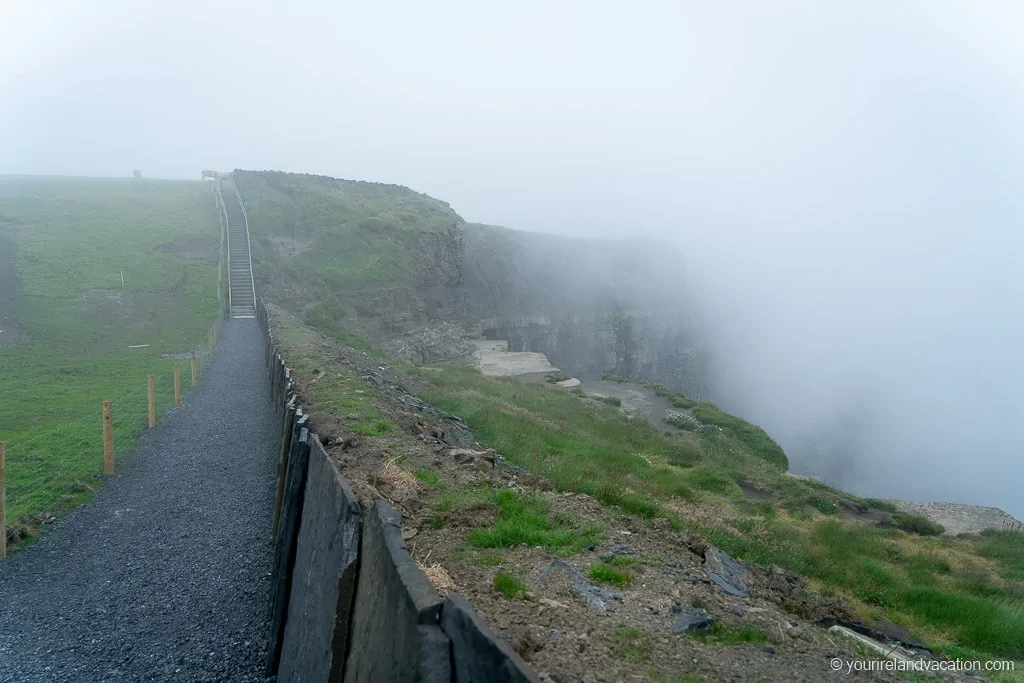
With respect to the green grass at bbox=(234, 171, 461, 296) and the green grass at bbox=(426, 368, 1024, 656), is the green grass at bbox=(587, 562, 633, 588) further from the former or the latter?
the green grass at bbox=(234, 171, 461, 296)

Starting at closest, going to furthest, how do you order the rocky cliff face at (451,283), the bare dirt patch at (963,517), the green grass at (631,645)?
the green grass at (631,645) < the bare dirt patch at (963,517) < the rocky cliff face at (451,283)

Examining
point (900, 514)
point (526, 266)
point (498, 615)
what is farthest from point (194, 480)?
point (526, 266)

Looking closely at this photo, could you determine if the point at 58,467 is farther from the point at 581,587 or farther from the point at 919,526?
the point at 919,526

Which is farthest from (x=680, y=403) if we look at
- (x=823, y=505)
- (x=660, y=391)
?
(x=823, y=505)

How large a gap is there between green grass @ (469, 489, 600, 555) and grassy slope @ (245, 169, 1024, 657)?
292 cm

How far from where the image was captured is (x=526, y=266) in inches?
2768

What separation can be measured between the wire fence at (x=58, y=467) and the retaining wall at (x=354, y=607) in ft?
17.4

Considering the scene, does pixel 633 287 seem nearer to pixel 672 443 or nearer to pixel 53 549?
pixel 672 443

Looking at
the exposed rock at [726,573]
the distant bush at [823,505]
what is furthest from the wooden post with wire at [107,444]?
the distant bush at [823,505]

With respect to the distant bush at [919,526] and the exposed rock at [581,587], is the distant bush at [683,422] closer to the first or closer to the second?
the distant bush at [919,526]

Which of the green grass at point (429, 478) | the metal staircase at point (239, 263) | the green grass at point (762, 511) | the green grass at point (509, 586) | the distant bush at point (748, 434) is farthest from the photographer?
the metal staircase at point (239, 263)

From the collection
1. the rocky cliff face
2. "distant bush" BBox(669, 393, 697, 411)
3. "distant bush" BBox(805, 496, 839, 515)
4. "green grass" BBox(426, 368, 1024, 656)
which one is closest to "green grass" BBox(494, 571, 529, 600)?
"green grass" BBox(426, 368, 1024, 656)

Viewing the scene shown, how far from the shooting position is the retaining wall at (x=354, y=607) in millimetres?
3375

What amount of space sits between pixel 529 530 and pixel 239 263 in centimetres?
4140
